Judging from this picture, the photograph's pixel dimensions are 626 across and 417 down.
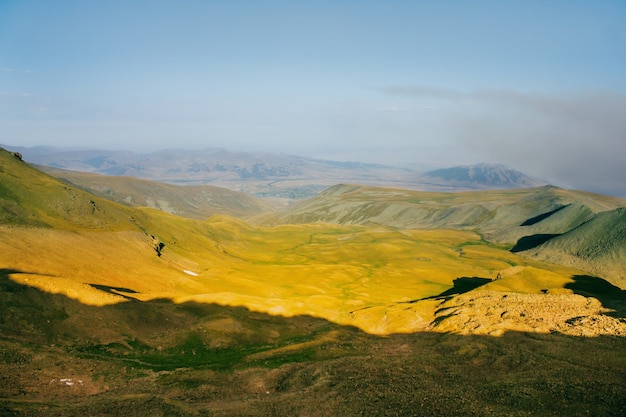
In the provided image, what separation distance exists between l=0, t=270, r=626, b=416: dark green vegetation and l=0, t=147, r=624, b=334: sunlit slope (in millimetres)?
7011

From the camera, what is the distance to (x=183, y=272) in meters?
127

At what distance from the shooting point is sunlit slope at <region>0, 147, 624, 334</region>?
8344 centimetres

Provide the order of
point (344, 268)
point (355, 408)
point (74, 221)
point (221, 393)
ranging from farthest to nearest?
point (344, 268)
point (74, 221)
point (221, 393)
point (355, 408)

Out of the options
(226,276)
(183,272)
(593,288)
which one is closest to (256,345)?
(183,272)

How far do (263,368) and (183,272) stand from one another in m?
77.8

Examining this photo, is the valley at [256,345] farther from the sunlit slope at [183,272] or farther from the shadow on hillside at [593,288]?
the shadow on hillside at [593,288]

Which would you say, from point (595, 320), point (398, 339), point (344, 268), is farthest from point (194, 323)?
point (344, 268)

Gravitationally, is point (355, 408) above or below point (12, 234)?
below

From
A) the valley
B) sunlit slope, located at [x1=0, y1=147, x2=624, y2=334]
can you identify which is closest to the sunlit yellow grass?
sunlit slope, located at [x1=0, y1=147, x2=624, y2=334]

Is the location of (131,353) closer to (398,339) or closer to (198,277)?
(398,339)

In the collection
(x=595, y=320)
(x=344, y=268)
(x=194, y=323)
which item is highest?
(x=595, y=320)

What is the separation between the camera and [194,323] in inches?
2968

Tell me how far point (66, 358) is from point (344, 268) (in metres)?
134

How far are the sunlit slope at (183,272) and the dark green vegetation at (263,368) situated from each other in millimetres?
7011
